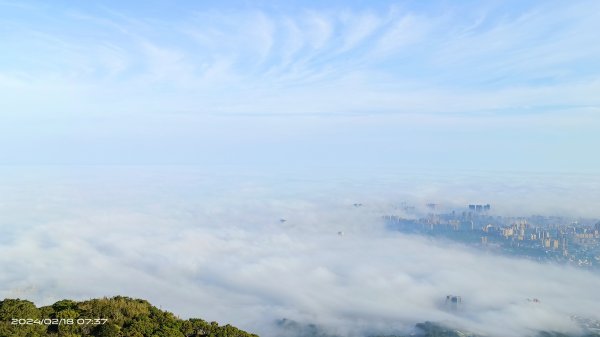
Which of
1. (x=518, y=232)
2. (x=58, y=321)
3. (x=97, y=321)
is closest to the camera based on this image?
(x=58, y=321)

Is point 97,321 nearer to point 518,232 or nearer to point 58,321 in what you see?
point 58,321

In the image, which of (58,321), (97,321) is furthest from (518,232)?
(58,321)

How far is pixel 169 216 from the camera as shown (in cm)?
13212

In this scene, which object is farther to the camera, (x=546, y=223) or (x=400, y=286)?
(x=546, y=223)

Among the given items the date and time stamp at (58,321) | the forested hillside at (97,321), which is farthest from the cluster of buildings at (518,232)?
the date and time stamp at (58,321)

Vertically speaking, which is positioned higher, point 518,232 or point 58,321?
point 58,321

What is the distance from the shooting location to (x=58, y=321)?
2161 centimetres

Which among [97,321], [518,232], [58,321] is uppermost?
[58,321]

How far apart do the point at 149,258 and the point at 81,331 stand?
3158 inches

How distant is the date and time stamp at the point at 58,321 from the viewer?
2077 cm

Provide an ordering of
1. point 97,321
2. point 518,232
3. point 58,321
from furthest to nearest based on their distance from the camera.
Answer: point 518,232 < point 97,321 < point 58,321

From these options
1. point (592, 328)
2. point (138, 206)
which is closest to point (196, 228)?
point (138, 206)

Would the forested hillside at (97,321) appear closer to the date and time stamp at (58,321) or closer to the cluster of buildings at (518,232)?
the date and time stamp at (58,321)

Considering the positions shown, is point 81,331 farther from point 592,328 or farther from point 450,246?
point 450,246
